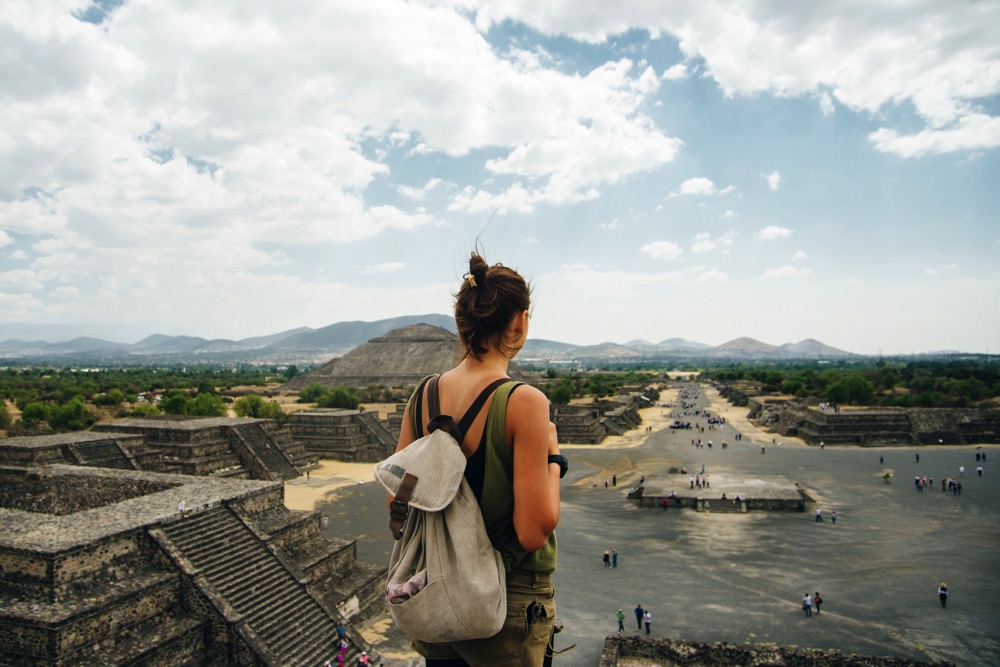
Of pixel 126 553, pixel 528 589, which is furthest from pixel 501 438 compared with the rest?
pixel 126 553

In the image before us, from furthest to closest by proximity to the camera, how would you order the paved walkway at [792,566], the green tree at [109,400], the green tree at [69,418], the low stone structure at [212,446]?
1. the green tree at [109,400]
2. the green tree at [69,418]
3. the low stone structure at [212,446]
4. the paved walkway at [792,566]

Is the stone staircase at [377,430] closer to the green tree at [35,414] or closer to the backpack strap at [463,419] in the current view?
the green tree at [35,414]

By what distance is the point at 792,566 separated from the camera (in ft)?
59.6

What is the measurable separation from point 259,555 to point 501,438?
1239cm

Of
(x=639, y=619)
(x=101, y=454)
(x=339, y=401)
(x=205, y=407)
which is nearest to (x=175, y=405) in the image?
(x=205, y=407)

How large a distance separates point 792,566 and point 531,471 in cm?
1951

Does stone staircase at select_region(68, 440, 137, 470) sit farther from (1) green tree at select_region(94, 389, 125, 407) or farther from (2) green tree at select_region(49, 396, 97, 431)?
(1) green tree at select_region(94, 389, 125, 407)

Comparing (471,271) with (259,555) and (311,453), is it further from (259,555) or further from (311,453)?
(311,453)

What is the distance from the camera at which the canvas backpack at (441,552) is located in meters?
1.96

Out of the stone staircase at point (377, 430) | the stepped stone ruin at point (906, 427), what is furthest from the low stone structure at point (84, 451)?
the stepped stone ruin at point (906, 427)

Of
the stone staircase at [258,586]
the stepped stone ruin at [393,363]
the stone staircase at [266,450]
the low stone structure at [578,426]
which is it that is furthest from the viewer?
the stepped stone ruin at [393,363]

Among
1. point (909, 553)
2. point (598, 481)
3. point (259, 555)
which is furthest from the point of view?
point (598, 481)

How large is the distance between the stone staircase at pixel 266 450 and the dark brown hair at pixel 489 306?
88.9 ft

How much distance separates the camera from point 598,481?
31109mm
